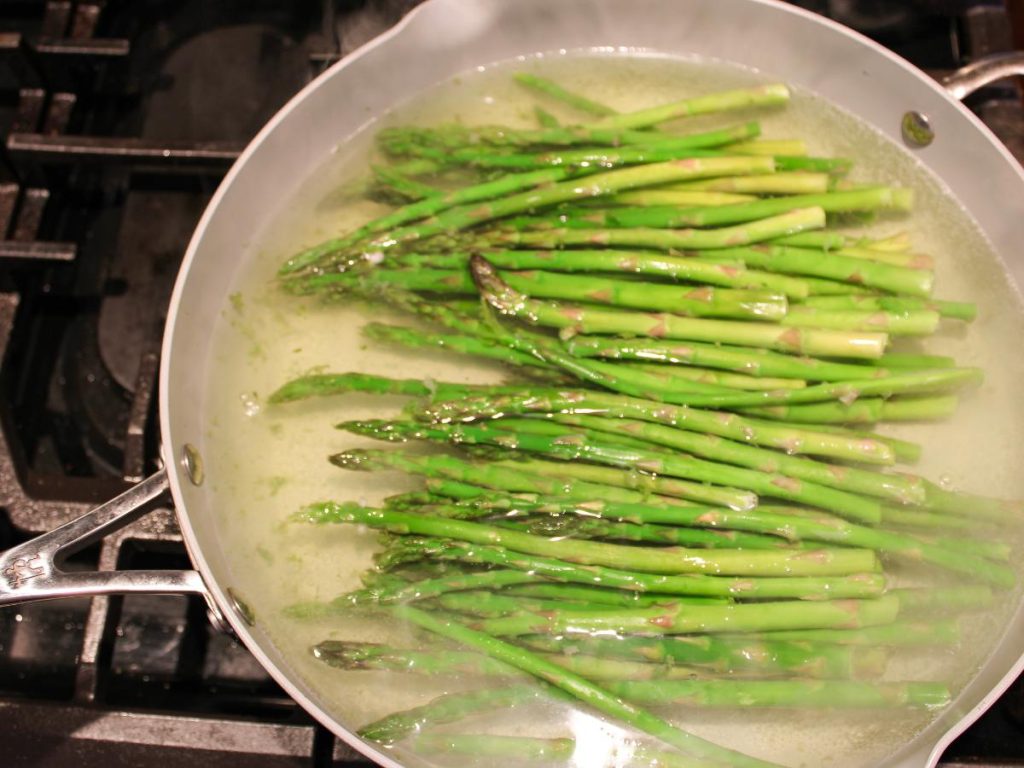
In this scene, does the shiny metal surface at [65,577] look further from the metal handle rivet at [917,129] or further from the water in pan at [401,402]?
the metal handle rivet at [917,129]

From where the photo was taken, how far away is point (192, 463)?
4.91 ft

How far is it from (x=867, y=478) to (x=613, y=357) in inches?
17.8

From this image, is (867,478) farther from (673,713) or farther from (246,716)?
(246,716)

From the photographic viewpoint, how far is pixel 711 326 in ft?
4.93

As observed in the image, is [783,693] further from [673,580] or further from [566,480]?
[566,480]

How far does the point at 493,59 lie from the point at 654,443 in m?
0.91

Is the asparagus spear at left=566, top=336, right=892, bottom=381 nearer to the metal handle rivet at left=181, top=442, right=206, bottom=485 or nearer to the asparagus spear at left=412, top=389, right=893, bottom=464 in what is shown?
the asparagus spear at left=412, top=389, right=893, bottom=464

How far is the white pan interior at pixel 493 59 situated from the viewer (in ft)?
5.19

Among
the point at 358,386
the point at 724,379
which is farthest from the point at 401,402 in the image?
the point at 724,379

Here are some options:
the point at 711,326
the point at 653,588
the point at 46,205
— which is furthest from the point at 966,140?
the point at 46,205

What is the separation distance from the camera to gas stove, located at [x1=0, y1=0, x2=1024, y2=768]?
1405mm

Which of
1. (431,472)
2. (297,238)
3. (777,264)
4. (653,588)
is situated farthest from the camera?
(297,238)

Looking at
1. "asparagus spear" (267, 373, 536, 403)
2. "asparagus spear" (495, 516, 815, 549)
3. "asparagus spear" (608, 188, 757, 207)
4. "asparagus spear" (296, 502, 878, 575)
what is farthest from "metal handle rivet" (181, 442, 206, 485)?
"asparagus spear" (608, 188, 757, 207)

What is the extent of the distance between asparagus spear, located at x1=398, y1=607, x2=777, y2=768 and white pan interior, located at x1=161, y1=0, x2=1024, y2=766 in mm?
386
